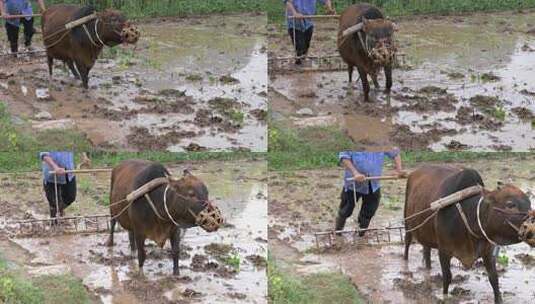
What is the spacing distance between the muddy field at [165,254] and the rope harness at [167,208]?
0.57 metres

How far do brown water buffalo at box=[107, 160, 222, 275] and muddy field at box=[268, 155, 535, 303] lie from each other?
1.11 m

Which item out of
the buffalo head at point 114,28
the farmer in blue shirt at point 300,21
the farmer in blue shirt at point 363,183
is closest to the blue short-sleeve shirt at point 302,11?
the farmer in blue shirt at point 300,21

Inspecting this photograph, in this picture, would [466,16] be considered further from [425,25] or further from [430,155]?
[430,155]

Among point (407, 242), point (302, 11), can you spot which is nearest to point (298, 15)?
point (302, 11)

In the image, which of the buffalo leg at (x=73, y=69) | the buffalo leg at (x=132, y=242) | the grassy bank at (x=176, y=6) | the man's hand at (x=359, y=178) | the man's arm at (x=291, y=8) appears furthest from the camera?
the grassy bank at (x=176, y=6)

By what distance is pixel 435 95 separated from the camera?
36.7ft

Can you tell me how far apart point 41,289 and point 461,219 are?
348cm

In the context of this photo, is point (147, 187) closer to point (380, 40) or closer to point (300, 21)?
point (380, 40)

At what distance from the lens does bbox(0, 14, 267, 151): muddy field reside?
10469mm

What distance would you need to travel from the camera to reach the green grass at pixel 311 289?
26.0 feet

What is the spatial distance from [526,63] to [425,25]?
2592 millimetres

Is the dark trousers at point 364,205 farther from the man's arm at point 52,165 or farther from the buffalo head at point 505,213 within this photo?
the man's arm at point 52,165

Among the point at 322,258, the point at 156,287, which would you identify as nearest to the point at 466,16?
the point at 322,258

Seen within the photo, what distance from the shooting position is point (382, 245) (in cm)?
939
